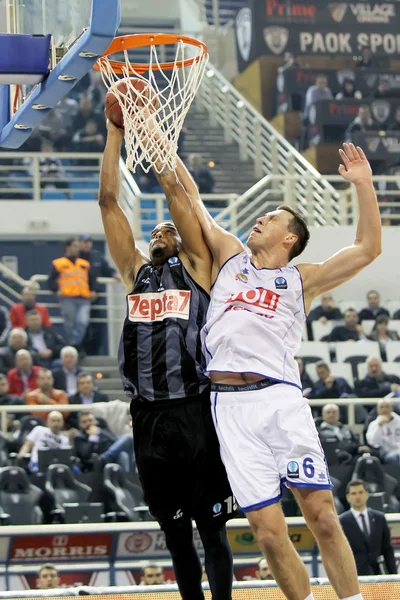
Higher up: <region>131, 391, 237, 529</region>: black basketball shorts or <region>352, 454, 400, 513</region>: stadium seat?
<region>131, 391, 237, 529</region>: black basketball shorts

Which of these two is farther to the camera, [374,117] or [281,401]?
[374,117]

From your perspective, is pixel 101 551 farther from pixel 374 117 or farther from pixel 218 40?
pixel 218 40

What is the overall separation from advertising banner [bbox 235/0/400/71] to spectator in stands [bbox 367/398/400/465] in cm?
1286

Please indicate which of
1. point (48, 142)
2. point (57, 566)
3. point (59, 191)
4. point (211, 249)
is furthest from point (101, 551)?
point (48, 142)

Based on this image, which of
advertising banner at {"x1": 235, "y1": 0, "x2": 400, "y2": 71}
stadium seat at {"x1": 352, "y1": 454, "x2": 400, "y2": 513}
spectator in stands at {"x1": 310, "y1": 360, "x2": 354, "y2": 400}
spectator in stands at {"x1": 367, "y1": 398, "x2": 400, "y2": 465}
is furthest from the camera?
advertising banner at {"x1": 235, "y1": 0, "x2": 400, "y2": 71}

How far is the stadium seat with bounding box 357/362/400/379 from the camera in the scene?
14805mm

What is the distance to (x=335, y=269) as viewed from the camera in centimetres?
560

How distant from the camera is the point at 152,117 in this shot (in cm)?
581

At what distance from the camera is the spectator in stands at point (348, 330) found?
15148mm

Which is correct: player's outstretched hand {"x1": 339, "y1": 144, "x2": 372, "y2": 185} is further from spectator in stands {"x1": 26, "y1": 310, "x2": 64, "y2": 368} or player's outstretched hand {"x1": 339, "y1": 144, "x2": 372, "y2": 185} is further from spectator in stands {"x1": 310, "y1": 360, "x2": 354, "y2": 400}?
spectator in stands {"x1": 26, "y1": 310, "x2": 64, "y2": 368}

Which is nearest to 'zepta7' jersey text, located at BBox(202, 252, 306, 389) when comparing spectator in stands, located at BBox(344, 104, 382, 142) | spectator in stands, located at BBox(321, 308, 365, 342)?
spectator in stands, located at BBox(321, 308, 365, 342)

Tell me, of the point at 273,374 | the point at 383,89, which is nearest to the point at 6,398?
the point at 273,374

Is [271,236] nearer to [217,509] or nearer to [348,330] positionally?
[217,509]

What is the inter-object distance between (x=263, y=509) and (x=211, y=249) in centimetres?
141
